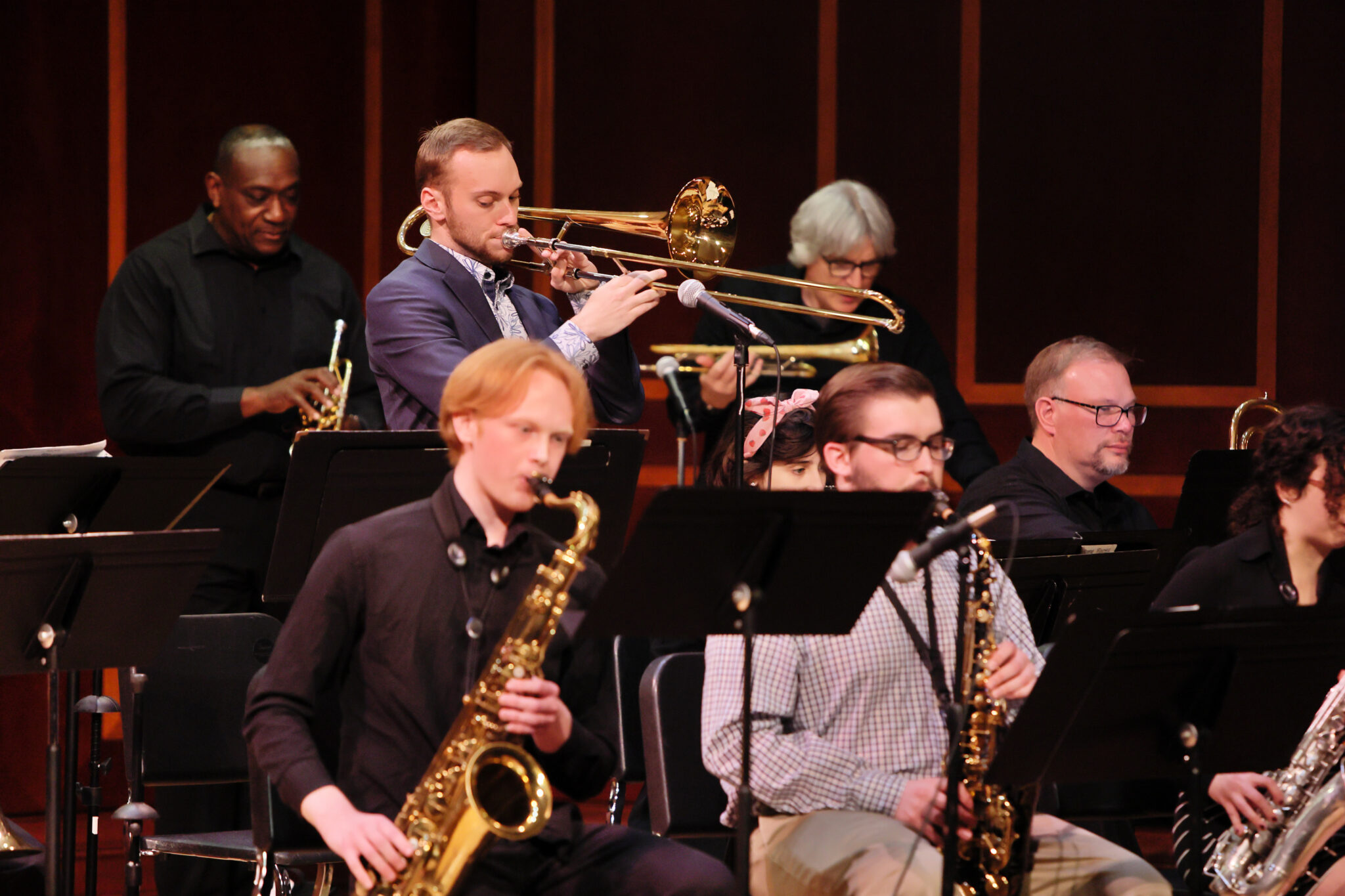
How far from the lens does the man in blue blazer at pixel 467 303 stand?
12.0 ft

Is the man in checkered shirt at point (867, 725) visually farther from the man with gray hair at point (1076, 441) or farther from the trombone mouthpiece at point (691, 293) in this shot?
the man with gray hair at point (1076, 441)

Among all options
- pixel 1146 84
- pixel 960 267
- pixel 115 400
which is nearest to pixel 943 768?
pixel 115 400

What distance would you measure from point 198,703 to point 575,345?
113 centimetres

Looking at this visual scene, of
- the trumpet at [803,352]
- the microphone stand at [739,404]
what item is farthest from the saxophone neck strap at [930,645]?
the trumpet at [803,352]

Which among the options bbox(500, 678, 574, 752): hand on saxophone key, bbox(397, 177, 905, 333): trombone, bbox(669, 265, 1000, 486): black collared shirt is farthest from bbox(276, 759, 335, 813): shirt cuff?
bbox(669, 265, 1000, 486): black collared shirt

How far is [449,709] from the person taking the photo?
257 centimetres

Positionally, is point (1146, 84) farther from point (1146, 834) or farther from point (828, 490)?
point (828, 490)

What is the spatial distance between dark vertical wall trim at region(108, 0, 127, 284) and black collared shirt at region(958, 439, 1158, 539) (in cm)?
304

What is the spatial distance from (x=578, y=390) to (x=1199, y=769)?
3.93ft

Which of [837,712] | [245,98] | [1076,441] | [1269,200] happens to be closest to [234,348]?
[245,98]

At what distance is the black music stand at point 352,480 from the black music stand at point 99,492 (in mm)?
411

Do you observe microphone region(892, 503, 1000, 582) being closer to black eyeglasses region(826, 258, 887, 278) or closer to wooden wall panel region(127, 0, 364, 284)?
black eyeglasses region(826, 258, 887, 278)

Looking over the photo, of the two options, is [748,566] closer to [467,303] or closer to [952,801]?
[952,801]

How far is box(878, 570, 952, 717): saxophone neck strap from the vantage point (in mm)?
2723
